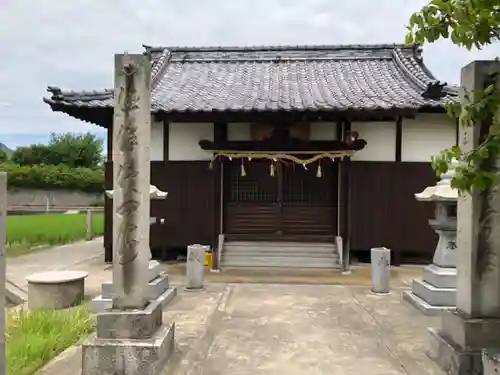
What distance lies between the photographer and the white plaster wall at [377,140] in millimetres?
12094

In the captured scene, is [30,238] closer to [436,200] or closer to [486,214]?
[436,200]

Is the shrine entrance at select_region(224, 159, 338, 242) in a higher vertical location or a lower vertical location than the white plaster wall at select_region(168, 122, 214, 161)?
lower

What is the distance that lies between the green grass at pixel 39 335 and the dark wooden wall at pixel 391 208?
7581mm

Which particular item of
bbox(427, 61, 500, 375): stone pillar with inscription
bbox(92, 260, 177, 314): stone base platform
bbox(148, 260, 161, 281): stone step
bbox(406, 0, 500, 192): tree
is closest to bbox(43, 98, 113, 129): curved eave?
bbox(148, 260, 161, 281): stone step

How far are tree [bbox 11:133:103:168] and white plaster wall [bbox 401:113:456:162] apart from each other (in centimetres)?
3852

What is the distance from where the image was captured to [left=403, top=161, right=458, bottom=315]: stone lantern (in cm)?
711

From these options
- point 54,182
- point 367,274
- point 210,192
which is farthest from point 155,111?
point 54,182

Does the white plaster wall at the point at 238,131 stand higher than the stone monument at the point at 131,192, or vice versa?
the white plaster wall at the point at 238,131

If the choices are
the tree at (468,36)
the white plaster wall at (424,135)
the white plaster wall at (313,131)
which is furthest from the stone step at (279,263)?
the tree at (468,36)

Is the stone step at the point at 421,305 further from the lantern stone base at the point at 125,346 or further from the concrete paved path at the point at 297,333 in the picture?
the lantern stone base at the point at 125,346

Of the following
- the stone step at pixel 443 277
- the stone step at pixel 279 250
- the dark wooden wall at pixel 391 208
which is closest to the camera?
the stone step at pixel 443 277

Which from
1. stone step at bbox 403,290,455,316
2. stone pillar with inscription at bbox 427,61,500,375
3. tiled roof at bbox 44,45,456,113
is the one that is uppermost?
tiled roof at bbox 44,45,456,113

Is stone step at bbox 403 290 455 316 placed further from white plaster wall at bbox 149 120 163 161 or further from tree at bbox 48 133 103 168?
tree at bbox 48 133 103 168

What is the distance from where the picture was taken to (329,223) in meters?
12.1
